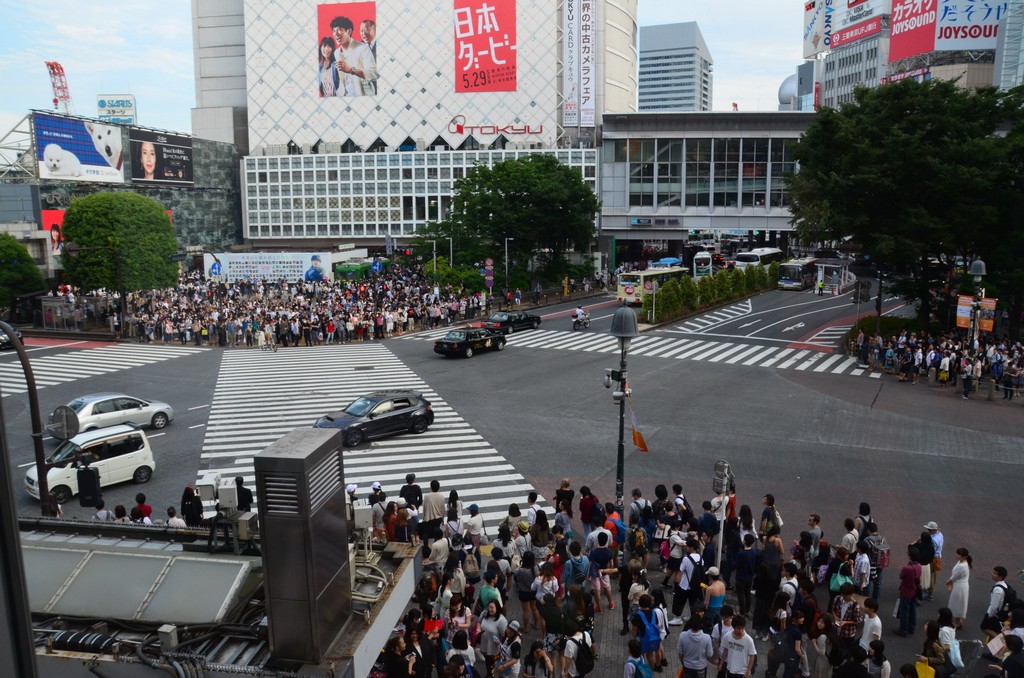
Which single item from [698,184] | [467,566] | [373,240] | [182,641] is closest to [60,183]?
[373,240]

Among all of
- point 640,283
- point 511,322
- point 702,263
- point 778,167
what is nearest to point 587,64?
point 778,167

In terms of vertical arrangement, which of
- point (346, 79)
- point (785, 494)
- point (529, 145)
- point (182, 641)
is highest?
point (346, 79)

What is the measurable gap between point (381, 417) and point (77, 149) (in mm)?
53979

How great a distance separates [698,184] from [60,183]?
56.8 meters

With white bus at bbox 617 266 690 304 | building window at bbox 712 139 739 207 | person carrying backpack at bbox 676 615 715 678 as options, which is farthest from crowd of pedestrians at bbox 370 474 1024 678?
building window at bbox 712 139 739 207

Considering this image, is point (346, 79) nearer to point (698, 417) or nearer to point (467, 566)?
point (698, 417)

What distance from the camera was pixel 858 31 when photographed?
126 metres

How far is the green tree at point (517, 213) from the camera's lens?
191 feet

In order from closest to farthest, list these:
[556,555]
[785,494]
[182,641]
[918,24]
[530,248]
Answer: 1. [182,641]
2. [556,555]
3. [785,494]
4. [530,248]
5. [918,24]

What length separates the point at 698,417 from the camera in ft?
82.9

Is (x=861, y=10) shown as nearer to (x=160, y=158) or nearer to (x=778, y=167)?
(x=778, y=167)

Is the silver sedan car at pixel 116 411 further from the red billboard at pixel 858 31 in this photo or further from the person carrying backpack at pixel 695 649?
the red billboard at pixel 858 31

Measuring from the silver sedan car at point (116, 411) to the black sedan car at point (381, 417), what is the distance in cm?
544

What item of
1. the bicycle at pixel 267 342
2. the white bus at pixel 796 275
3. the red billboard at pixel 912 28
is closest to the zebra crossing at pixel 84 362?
the bicycle at pixel 267 342
